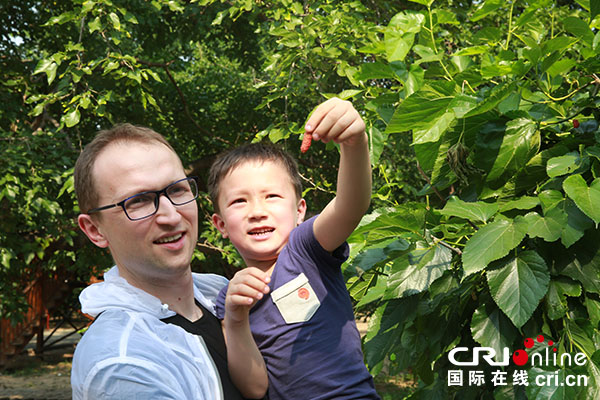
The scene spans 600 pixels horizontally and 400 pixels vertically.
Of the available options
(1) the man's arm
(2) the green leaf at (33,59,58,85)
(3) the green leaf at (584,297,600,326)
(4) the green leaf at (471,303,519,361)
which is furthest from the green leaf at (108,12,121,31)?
(3) the green leaf at (584,297,600,326)

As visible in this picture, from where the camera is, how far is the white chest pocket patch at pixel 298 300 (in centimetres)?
166

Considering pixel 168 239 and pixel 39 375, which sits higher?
pixel 168 239

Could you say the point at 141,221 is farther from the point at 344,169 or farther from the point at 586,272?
the point at 586,272

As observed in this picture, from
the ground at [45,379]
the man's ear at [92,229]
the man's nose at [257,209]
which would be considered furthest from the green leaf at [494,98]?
the ground at [45,379]

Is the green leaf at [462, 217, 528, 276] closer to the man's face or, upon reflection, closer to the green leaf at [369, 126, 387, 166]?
the green leaf at [369, 126, 387, 166]

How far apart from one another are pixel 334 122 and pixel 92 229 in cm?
68

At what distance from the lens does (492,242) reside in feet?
4.38

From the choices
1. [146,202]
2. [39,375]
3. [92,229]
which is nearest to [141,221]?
[146,202]

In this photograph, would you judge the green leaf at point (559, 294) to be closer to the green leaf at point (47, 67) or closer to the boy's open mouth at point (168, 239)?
the boy's open mouth at point (168, 239)

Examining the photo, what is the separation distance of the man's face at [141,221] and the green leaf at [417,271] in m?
0.49

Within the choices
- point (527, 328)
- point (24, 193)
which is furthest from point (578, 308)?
point (24, 193)

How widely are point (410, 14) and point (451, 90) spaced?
357 mm

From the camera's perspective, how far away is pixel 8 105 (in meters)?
5.54

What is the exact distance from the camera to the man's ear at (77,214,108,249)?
4.92 feet
